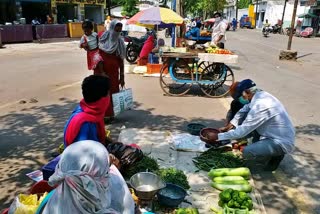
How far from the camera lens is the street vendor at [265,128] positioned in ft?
14.0

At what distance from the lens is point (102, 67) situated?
20.0 ft

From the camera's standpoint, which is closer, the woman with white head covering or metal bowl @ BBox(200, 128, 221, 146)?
the woman with white head covering

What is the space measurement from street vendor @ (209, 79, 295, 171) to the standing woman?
263 cm

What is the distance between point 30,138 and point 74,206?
12.7ft

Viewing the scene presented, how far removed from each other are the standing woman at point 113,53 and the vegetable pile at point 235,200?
130 inches

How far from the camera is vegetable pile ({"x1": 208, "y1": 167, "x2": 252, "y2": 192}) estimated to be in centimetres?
391

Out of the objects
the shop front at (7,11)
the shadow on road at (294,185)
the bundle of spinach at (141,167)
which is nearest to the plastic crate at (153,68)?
the shadow on road at (294,185)

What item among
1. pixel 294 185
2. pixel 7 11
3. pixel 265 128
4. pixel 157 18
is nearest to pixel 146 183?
pixel 265 128

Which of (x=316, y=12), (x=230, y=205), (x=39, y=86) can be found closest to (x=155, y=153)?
(x=230, y=205)

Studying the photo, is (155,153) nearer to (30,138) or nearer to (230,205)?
(230,205)

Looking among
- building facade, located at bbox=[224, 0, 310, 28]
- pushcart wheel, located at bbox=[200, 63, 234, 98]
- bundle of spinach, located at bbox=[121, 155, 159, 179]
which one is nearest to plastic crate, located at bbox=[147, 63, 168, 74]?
pushcart wheel, located at bbox=[200, 63, 234, 98]

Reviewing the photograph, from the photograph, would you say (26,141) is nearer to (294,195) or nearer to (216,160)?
(216,160)

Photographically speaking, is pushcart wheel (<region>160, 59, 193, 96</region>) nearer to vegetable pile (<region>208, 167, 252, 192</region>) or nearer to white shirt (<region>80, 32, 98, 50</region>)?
white shirt (<region>80, 32, 98, 50</region>)

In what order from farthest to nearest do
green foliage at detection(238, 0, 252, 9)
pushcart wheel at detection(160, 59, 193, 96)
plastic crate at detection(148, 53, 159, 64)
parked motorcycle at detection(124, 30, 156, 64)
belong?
green foliage at detection(238, 0, 252, 9) → parked motorcycle at detection(124, 30, 156, 64) → plastic crate at detection(148, 53, 159, 64) → pushcart wheel at detection(160, 59, 193, 96)
